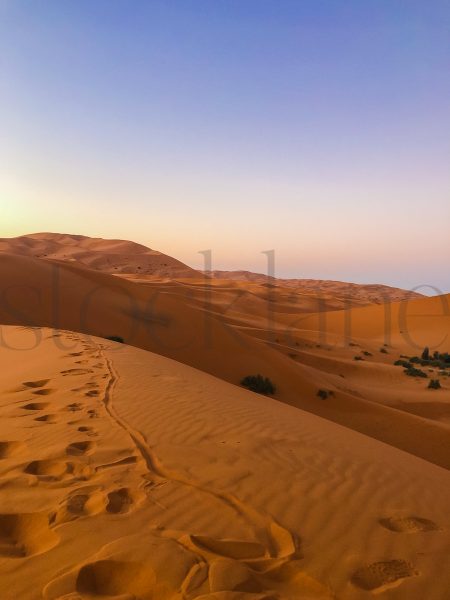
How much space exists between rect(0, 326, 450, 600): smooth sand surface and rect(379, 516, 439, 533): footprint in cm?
1

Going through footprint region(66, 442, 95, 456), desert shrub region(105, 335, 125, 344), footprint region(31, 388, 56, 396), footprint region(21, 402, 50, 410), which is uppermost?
footprint region(66, 442, 95, 456)

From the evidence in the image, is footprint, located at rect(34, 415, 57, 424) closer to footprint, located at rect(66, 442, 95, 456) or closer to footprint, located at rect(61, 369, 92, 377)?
footprint, located at rect(66, 442, 95, 456)

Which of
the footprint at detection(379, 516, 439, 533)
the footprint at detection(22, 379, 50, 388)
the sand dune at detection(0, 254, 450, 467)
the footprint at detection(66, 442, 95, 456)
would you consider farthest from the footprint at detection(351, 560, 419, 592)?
the sand dune at detection(0, 254, 450, 467)

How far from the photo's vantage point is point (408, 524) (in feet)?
9.17

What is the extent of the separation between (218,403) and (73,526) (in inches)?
134

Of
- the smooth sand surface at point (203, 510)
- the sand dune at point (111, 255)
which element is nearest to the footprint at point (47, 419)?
the smooth sand surface at point (203, 510)

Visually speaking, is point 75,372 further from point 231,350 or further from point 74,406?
point 231,350

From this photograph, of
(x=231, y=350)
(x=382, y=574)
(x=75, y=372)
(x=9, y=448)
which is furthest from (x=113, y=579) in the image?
(x=231, y=350)

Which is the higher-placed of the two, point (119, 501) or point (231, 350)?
point (119, 501)

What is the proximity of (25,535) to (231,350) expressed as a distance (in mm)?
12905

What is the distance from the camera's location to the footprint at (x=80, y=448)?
3.46 m

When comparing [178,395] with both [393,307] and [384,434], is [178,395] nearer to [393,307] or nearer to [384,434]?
[384,434]

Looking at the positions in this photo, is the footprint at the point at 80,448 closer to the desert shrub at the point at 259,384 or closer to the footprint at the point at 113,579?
the footprint at the point at 113,579

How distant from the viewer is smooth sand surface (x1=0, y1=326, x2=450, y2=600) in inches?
80.9
